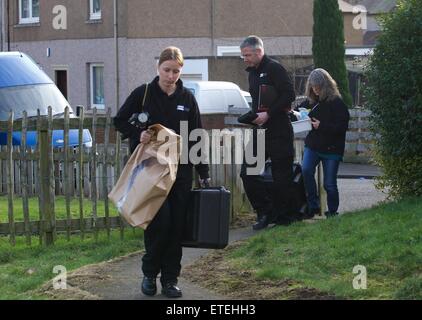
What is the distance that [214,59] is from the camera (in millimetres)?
31547

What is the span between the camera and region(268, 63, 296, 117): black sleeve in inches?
421

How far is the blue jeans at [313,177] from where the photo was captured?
11.5 m

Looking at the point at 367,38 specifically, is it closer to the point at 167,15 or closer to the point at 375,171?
the point at 167,15

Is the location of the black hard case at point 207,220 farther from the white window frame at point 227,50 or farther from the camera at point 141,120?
the white window frame at point 227,50

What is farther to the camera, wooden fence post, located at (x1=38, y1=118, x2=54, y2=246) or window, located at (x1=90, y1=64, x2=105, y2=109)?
window, located at (x1=90, y1=64, x2=105, y2=109)

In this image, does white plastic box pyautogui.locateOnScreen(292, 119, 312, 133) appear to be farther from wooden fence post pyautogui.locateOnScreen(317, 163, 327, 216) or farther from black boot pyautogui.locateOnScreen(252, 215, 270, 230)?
black boot pyautogui.locateOnScreen(252, 215, 270, 230)

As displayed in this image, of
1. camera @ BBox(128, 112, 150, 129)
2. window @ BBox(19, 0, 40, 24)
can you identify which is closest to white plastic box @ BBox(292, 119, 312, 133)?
camera @ BBox(128, 112, 150, 129)

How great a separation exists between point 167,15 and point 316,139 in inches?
866

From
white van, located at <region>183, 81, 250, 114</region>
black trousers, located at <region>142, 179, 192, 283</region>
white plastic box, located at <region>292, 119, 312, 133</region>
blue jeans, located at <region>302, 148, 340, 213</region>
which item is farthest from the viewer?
white van, located at <region>183, 81, 250, 114</region>

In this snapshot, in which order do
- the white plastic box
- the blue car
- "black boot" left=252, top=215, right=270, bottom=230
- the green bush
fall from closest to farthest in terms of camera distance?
the green bush → "black boot" left=252, top=215, right=270, bottom=230 → the white plastic box → the blue car

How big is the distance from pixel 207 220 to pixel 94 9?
1061 inches

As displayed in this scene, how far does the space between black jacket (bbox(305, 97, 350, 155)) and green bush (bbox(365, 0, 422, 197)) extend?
0.43 m

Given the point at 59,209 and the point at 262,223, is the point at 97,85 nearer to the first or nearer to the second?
the point at 59,209
